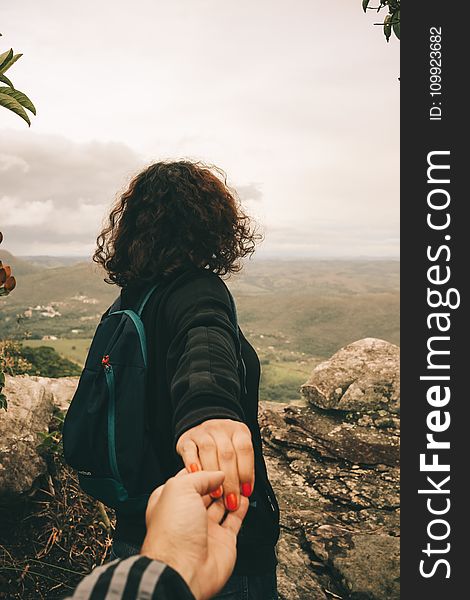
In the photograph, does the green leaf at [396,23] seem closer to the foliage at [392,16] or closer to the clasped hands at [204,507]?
the foliage at [392,16]

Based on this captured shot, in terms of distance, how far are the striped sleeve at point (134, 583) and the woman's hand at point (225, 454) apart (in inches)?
8.6

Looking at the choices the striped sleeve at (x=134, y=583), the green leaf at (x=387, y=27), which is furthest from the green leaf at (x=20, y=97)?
the striped sleeve at (x=134, y=583)

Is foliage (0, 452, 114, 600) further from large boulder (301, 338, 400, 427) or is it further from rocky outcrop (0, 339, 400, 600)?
large boulder (301, 338, 400, 427)

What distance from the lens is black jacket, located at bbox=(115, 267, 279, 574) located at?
1212 mm

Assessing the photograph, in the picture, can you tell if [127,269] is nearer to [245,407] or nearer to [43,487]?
[245,407]

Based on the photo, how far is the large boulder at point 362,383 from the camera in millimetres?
4820

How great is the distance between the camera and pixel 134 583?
2.37ft

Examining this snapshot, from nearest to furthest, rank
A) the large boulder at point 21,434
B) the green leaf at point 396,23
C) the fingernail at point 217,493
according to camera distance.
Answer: the fingernail at point 217,493, the green leaf at point 396,23, the large boulder at point 21,434

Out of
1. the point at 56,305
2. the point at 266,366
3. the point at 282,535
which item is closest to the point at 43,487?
the point at 282,535

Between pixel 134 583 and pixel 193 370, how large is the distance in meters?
0.52

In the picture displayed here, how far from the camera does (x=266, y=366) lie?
6777 mm

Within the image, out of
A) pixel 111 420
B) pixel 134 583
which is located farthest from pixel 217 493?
pixel 111 420

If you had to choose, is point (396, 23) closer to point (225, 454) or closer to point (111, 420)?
point (111, 420)

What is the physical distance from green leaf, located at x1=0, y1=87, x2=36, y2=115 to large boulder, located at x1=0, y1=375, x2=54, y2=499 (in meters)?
1.89
